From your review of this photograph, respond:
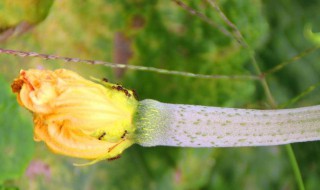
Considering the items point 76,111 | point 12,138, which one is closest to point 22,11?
point 12,138

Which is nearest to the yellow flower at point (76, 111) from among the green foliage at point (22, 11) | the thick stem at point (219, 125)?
the thick stem at point (219, 125)

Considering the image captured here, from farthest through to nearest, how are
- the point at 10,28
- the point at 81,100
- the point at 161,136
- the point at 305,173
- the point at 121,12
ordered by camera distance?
1. the point at 305,173
2. the point at 121,12
3. the point at 10,28
4. the point at 161,136
5. the point at 81,100

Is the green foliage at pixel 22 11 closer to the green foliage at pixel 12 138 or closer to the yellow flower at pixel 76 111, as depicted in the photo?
the green foliage at pixel 12 138

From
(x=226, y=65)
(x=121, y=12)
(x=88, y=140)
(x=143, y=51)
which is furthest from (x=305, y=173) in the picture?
(x=88, y=140)

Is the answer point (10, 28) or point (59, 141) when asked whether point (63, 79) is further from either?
point (10, 28)

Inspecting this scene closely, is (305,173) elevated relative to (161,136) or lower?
lower

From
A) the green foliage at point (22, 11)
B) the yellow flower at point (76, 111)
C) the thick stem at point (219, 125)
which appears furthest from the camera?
the green foliage at point (22, 11)

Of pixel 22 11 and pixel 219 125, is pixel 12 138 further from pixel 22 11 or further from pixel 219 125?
pixel 219 125

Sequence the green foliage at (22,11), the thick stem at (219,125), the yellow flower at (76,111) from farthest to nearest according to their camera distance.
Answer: the green foliage at (22,11)
the thick stem at (219,125)
the yellow flower at (76,111)
